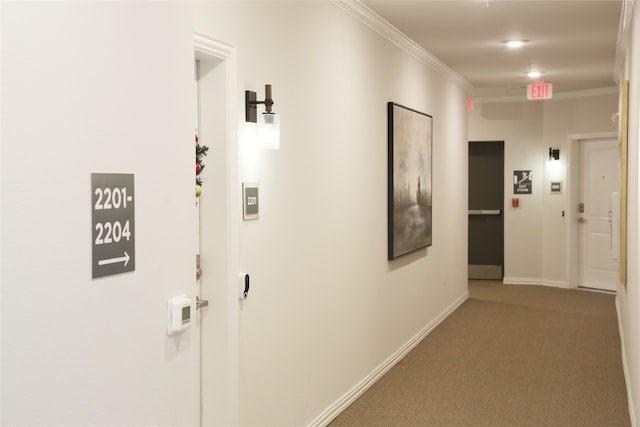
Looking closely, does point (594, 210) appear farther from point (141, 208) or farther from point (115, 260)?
point (115, 260)

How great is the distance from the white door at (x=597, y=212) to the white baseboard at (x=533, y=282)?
0.28m

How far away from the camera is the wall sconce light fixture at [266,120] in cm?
283

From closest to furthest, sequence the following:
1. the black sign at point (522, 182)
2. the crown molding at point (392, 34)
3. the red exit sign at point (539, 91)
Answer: the crown molding at point (392, 34), the red exit sign at point (539, 91), the black sign at point (522, 182)

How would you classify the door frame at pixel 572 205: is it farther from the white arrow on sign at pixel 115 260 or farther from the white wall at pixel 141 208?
the white arrow on sign at pixel 115 260

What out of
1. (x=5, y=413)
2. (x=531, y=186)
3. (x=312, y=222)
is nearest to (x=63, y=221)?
(x=5, y=413)

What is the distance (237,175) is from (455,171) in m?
4.77

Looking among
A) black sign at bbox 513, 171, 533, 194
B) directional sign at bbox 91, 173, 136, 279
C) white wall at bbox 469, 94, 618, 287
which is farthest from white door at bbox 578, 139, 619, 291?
directional sign at bbox 91, 173, 136, 279

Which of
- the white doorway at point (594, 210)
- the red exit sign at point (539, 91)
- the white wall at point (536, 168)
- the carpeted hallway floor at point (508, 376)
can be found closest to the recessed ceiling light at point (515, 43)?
the red exit sign at point (539, 91)

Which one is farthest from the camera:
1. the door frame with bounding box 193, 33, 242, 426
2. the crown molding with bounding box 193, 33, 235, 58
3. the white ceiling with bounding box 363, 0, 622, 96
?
the white ceiling with bounding box 363, 0, 622, 96

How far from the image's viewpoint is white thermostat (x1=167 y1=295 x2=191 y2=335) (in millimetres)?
1815

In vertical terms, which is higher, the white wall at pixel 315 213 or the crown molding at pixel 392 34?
the crown molding at pixel 392 34

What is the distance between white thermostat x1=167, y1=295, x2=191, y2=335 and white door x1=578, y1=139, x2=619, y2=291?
7.84 metres

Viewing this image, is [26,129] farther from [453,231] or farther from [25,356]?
[453,231]

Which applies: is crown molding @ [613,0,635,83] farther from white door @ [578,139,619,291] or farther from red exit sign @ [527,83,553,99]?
white door @ [578,139,619,291]
